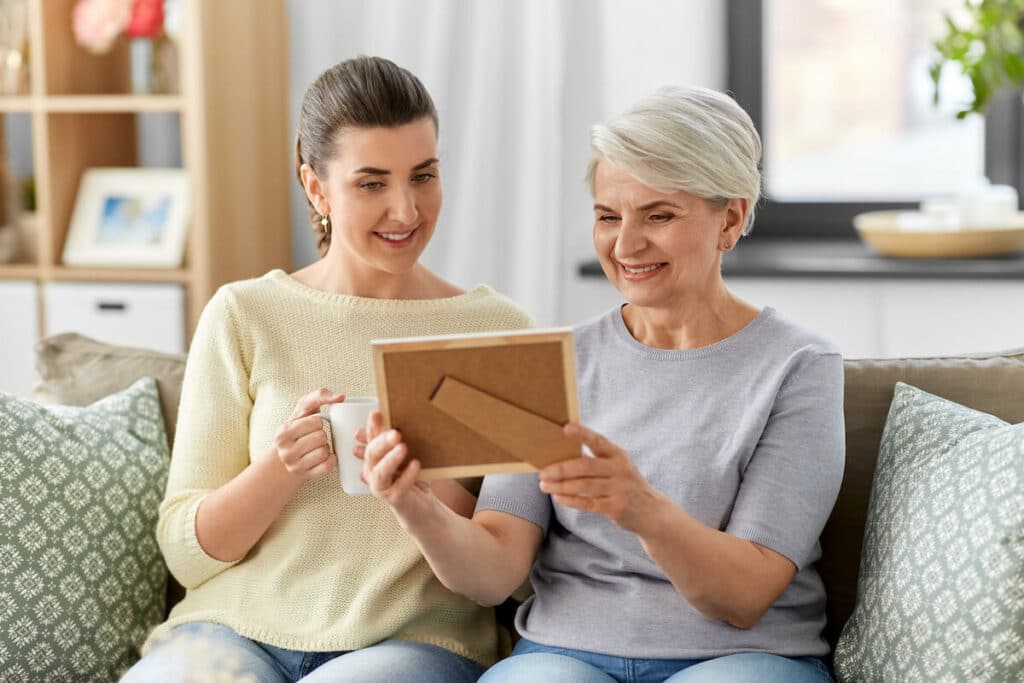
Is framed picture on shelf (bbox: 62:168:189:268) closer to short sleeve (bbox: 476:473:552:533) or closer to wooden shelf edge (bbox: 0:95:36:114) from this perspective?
wooden shelf edge (bbox: 0:95:36:114)

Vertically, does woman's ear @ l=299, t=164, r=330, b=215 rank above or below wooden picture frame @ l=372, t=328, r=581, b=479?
above

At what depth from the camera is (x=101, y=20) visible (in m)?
3.04

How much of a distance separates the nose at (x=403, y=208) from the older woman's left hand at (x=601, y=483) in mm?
463

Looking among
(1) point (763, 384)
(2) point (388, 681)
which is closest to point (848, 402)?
(1) point (763, 384)

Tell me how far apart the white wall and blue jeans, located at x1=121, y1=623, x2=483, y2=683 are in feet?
5.18

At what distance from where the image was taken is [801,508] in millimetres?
1450

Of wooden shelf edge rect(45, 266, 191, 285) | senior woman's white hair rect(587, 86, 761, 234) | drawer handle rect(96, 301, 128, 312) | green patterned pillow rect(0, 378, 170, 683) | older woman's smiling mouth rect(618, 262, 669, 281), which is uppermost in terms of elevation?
senior woman's white hair rect(587, 86, 761, 234)

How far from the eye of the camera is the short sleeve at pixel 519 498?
157 cm

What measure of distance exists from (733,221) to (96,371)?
40.1 inches

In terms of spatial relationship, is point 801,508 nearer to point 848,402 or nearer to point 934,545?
point 934,545

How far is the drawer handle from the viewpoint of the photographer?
9.99ft

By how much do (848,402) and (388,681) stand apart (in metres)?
0.73

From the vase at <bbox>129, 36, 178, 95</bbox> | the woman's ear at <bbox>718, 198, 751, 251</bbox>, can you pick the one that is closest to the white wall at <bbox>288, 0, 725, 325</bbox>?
the vase at <bbox>129, 36, 178, 95</bbox>

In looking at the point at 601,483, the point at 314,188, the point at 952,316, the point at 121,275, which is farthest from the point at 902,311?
the point at 121,275
